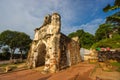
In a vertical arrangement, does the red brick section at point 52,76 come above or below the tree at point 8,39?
below

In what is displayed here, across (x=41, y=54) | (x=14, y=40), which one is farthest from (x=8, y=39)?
(x=41, y=54)

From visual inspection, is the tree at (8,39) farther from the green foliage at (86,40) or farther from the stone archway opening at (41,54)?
the green foliage at (86,40)

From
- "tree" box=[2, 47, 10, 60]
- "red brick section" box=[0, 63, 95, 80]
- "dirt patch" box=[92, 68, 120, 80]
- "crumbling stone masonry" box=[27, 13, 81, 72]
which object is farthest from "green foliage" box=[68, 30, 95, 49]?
"dirt patch" box=[92, 68, 120, 80]

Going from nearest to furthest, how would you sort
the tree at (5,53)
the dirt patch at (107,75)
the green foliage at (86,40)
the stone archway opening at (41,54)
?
the dirt patch at (107,75), the stone archway opening at (41,54), the tree at (5,53), the green foliage at (86,40)

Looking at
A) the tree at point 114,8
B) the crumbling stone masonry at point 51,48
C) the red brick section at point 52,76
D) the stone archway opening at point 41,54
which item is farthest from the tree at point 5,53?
the tree at point 114,8

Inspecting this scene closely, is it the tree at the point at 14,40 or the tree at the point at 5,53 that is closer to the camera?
the tree at the point at 14,40

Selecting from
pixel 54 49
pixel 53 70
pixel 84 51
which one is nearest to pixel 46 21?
pixel 54 49

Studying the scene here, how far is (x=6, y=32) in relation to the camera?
112 feet

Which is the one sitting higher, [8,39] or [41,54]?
[8,39]

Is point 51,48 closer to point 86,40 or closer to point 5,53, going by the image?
point 5,53

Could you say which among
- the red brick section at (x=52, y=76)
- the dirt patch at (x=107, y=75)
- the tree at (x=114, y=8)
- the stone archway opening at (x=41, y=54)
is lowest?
the red brick section at (x=52, y=76)

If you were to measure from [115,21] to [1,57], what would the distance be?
36507 mm

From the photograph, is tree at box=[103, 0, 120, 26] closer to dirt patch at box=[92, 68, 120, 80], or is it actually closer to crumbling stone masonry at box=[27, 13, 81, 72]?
dirt patch at box=[92, 68, 120, 80]

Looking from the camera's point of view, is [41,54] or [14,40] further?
[14,40]
